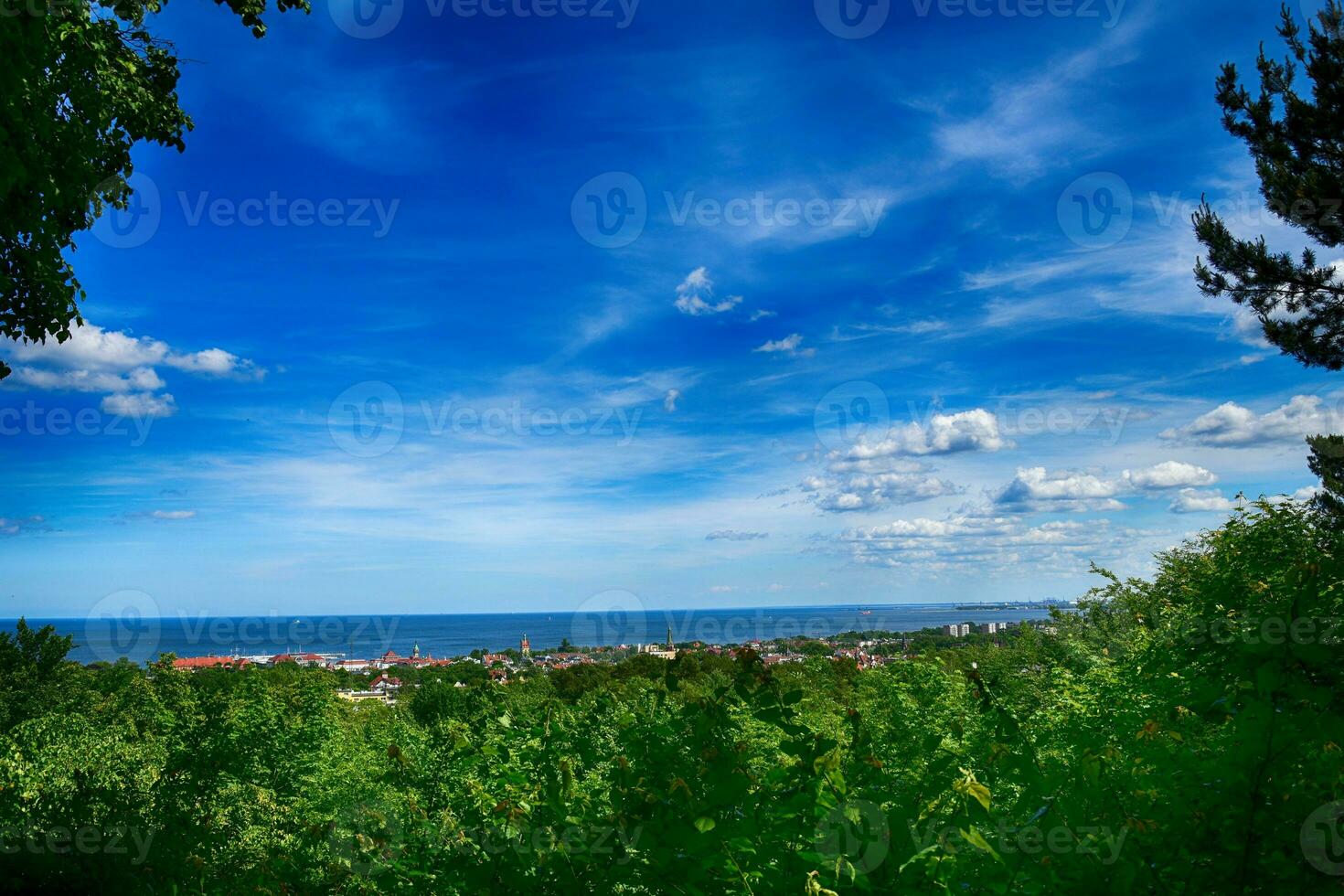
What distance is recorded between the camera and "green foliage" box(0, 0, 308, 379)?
16.4 ft

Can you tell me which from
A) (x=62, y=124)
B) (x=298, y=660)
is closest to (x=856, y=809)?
(x=62, y=124)

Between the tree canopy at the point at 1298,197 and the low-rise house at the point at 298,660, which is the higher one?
the tree canopy at the point at 1298,197

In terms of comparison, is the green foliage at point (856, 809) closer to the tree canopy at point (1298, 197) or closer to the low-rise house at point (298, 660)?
the tree canopy at point (1298, 197)

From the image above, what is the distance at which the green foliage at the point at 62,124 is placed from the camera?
5008mm

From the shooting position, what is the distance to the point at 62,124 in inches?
247

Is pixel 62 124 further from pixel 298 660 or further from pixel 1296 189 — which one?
pixel 298 660

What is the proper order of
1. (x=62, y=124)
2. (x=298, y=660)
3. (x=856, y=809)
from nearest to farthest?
(x=856, y=809) → (x=62, y=124) → (x=298, y=660)

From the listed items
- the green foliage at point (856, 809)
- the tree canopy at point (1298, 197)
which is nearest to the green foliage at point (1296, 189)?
the tree canopy at point (1298, 197)

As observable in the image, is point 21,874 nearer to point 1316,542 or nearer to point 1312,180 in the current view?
point 1316,542

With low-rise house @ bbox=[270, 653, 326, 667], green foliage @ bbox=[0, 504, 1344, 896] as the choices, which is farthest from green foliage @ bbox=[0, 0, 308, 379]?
low-rise house @ bbox=[270, 653, 326, 667]

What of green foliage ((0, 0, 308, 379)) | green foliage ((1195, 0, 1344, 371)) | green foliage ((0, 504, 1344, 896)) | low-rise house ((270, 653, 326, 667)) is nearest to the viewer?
green foliage ((0, 504, 1344, 896))

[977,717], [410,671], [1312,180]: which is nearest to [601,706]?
[977,717]

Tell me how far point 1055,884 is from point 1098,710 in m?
7.53

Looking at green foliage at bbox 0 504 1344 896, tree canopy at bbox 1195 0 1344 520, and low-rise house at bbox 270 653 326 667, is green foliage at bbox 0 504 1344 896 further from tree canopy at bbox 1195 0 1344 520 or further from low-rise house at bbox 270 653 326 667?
low-rise house at bbox 270 653 326 667
